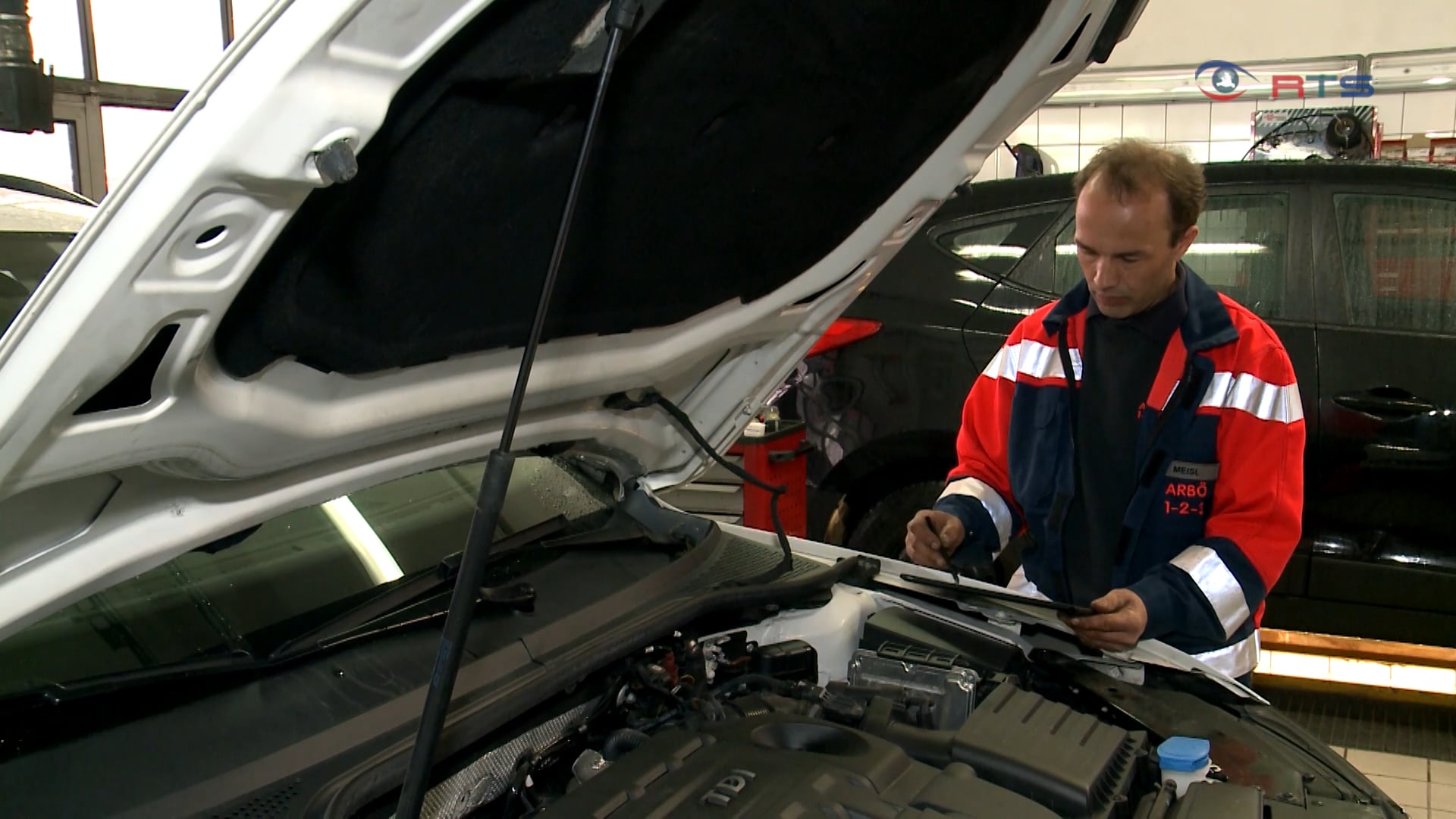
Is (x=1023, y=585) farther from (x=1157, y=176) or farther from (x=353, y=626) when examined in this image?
(x=353, y=626)

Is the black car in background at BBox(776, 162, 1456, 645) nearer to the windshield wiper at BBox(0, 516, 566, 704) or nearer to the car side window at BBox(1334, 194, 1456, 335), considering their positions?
the car side window at BBox(1334, 194, 1456, 335)

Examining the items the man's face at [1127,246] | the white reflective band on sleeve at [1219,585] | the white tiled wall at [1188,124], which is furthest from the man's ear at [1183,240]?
the white tiled wall at [1188,124]

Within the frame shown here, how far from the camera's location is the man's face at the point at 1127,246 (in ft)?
5.96

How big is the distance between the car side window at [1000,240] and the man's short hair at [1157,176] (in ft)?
4.45

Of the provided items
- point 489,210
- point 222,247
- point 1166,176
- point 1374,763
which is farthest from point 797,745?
point 1374,763

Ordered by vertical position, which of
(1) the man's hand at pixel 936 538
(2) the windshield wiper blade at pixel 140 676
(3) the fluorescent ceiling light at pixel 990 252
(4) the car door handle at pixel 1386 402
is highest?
(3) the fluorescent ceiling light at pixel 990 252

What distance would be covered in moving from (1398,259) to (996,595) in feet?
6.81

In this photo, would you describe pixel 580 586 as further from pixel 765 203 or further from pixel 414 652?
pixel 765 203

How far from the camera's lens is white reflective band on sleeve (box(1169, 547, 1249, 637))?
166 cm

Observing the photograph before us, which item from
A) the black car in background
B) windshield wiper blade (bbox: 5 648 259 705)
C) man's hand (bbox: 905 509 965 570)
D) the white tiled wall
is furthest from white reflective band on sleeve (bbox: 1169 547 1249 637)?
the white tiled wall

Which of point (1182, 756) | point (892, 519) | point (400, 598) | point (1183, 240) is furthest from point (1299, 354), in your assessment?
point (400, 598)

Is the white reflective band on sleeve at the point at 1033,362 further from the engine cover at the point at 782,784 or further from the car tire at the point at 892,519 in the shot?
the car tire at the point at 892,519

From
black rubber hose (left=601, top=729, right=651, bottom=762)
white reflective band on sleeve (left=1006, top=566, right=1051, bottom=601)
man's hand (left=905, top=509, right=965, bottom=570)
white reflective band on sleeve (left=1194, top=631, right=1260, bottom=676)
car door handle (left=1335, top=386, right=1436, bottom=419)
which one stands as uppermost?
car door handle (left=1335, top=386, right=1436, bottom=419)

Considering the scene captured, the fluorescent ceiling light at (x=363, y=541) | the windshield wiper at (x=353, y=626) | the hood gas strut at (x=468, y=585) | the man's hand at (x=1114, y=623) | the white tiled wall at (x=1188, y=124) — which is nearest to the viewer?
the hood gas strut at (x=468, y=585)
